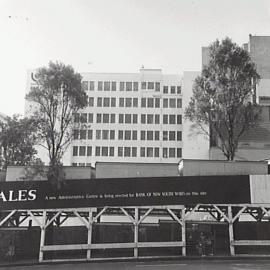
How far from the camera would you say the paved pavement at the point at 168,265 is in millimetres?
18253

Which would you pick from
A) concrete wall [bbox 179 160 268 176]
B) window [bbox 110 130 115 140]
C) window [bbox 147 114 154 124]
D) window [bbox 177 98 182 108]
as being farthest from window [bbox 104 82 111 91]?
concrete wall [bbox 179 160 268 176]

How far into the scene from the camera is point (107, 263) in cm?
2094

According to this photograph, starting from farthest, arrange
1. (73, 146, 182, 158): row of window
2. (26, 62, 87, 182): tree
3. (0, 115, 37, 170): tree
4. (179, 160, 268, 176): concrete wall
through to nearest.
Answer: (73, 146, 182, 158): row of window, (0, 115, 37, 170): tree, (26, 62, 87, 182): tree, (179, 160, 268, 176): concrete wall

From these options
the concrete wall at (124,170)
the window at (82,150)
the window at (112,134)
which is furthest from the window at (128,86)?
the concrete wall at (124,170)

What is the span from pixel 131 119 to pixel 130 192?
155 feet

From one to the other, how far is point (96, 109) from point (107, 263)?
5036 cm

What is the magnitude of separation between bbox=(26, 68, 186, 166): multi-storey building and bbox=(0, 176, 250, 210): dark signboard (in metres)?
43.4

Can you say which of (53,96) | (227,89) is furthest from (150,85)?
(53,96)

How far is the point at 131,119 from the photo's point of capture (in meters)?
69.5

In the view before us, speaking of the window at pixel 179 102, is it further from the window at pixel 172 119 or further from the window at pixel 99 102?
the window at pixel 99 102

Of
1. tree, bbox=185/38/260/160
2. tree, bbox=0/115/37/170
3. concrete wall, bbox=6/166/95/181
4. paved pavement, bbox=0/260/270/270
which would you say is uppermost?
tree, bbox=185/38/260/160

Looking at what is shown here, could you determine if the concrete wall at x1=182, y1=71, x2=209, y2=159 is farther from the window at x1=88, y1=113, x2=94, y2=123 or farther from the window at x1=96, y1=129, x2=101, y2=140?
the window at x1=88, y1=113, x2=94, y2=123

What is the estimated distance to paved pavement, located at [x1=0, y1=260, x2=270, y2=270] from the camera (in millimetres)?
18253

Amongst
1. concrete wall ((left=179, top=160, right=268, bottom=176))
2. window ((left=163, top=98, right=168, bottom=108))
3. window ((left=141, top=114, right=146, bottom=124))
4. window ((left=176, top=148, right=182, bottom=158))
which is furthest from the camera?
window ((left=163, top=98, right=168, bottom=108))
